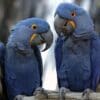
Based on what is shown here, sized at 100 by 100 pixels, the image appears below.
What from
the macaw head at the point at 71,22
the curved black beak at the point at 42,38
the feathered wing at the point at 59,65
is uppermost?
the macaw head at the point at 71,22

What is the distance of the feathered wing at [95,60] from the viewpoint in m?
3.13

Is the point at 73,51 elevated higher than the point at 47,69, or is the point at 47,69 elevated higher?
the point at 73,51

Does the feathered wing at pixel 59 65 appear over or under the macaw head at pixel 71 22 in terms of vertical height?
under

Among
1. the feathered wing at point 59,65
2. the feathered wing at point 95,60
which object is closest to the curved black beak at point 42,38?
the feathered wing at point 59,65

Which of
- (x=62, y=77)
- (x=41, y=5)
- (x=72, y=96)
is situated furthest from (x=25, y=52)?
(x=41, y=5)

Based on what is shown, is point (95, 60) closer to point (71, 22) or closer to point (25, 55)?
point (71, 22)

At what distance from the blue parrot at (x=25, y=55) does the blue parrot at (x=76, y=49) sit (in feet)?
0.40

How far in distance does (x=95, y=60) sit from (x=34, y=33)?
441mm

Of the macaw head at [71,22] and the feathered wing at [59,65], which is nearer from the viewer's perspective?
the macaw head at [71,22]

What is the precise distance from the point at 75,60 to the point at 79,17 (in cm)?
29

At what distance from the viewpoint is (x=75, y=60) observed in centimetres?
316

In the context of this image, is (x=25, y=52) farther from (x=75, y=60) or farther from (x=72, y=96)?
(x=72, y=96)

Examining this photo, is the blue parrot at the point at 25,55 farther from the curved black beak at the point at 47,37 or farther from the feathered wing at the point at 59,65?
the feathered wing at the point at 59,65

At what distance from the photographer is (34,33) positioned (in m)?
3.13
